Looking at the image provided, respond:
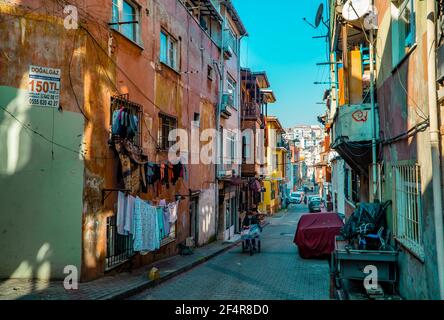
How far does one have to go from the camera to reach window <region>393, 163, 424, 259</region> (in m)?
7.64

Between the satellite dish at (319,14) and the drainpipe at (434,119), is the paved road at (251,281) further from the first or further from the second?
the satellite dish at (319,14)

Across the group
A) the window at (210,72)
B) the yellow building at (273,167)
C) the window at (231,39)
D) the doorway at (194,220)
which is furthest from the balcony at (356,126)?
the yellow building at (273,167)

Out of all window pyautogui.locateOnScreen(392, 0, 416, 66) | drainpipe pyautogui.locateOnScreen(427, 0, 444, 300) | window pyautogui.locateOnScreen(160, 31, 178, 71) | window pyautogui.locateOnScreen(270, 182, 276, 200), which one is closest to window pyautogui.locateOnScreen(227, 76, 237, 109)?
window pyautogui.locateOnScreen(160, 31, 178, 71)

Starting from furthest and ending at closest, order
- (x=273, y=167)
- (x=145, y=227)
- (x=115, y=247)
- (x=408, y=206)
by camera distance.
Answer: (x=273, y=167) → (x=145, y=227) → (x=115, y=247) → (x=408, y=206)

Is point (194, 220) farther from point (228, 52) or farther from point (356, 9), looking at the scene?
point (356, 9)

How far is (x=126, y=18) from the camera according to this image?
493 inches

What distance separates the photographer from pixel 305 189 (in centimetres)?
9056

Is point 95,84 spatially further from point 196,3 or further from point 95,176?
point 196,3

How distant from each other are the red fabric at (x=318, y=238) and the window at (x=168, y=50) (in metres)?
8.47

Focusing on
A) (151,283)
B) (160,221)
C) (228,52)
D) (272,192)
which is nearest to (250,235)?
(160,221)

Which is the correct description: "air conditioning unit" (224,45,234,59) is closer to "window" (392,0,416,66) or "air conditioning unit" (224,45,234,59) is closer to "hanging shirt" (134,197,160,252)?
"hanging shirt" (134,197,160,252)

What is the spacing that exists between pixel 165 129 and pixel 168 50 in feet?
10.4

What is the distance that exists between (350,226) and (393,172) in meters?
1.90
